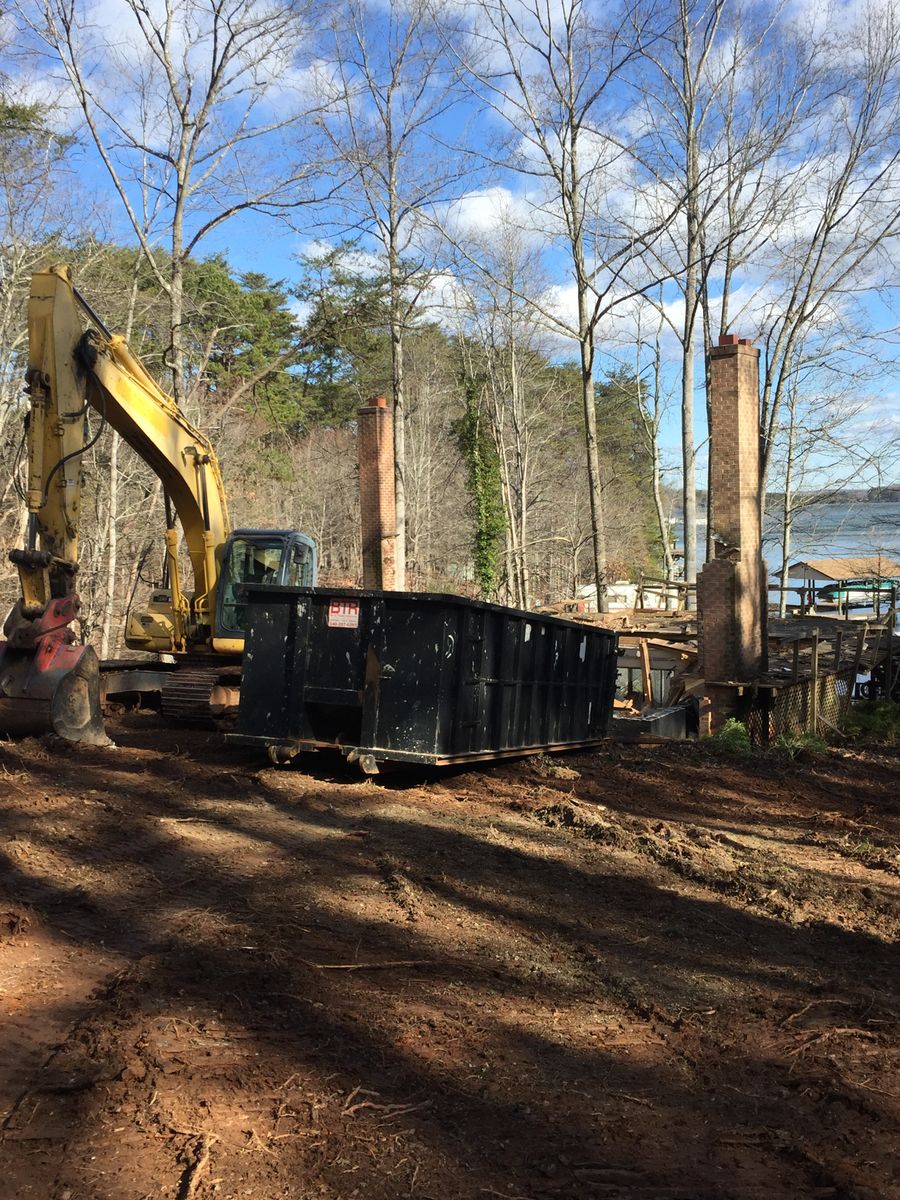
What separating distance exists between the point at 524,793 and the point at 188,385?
85.3 ft

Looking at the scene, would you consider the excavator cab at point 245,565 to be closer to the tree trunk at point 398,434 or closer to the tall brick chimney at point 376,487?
the tree trunk at point 398,434

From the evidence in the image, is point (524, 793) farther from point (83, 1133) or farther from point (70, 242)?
point (70, 242)

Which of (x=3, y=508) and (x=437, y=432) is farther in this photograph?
(x=437, y=432)

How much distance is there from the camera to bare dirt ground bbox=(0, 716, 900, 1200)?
3119 mm

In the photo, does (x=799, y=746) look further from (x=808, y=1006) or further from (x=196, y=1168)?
(x=196, y=1168)

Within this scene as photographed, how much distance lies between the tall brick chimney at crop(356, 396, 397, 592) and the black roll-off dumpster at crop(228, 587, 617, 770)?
1593 cm

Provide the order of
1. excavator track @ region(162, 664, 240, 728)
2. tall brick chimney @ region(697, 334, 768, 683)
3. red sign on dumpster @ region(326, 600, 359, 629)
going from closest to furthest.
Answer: red sign on dumpster @ region(326, 600, 359, 629) < excavator track @ region(162, 664, 240, 728) < tall brick chimney @ region(697, 334, 768, 683)

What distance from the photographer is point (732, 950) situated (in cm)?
546

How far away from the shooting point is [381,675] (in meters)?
8.75

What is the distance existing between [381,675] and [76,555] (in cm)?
375

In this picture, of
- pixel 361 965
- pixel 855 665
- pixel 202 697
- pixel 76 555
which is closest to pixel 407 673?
pixel 76 555

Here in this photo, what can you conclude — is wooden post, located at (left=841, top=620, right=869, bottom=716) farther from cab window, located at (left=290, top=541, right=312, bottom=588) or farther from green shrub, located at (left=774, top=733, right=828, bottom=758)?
cab window, located at (left=290, top=541, right=312, bottom=588)

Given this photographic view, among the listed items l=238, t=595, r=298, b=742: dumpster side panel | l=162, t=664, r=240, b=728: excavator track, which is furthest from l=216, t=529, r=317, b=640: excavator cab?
l=238, t=595, r=298, b=742: dumpster side panel

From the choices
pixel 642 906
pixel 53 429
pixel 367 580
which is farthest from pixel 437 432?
pixel 642 906
